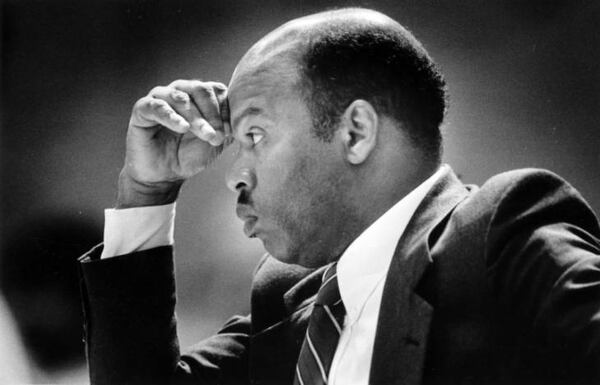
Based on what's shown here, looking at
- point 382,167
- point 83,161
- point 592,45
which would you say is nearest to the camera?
point 382,167

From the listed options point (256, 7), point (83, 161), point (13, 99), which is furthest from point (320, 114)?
point (13, 99)

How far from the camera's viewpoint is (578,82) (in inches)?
59.9

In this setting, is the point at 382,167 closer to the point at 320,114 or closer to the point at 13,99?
the point at 320,114

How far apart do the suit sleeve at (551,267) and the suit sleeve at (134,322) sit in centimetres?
65

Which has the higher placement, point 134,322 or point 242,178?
point 242,178

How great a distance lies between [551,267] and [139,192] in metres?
0.80

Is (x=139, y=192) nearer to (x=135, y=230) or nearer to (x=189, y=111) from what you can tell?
(x=135, y=230)

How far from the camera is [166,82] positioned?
177 centimetres

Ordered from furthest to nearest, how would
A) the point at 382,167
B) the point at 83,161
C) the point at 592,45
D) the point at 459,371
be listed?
the point at 83,161
the point at 592,45
the point at 382,167
the point at 459,371

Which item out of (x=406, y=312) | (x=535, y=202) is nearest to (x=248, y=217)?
(x=406, y=312)

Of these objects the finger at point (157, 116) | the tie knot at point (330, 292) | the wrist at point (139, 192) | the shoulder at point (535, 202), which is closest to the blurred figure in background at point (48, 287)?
the wrist at point (139, 192)

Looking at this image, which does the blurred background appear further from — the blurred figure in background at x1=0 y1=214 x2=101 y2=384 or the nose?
the nose

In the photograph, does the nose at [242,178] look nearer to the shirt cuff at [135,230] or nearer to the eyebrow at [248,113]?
the eyebrow at [248,113]

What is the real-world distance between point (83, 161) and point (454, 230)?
1082mm
